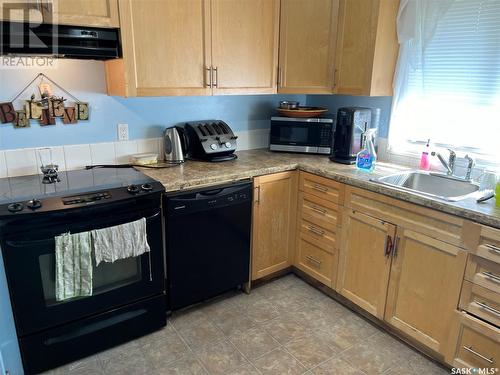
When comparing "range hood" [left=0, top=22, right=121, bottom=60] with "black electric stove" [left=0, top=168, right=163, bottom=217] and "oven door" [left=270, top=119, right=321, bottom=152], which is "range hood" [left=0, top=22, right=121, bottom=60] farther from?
"oven door" [left=270, top=119, right=321, bottom=152]

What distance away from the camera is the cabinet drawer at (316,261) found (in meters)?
2.51

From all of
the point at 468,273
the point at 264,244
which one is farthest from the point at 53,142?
the point at 468,273

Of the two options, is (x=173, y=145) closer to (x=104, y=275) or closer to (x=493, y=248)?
(x=104, y=275)

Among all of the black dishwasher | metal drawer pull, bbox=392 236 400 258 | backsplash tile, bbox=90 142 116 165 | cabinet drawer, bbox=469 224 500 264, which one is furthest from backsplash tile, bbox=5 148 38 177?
cabinet drawer, bbox=469 224 500 264

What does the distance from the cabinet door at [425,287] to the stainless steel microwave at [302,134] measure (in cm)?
100

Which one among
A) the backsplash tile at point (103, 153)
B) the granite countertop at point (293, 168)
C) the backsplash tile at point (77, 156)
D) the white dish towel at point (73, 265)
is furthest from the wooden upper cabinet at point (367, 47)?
the white dish towel at point (73, 265)

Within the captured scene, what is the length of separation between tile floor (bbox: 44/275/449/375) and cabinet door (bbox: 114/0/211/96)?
1459mm

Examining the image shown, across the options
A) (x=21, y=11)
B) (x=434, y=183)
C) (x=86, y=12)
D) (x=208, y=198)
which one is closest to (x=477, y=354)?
(x=434, y=183)

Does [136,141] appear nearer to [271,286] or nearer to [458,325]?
[271,286]

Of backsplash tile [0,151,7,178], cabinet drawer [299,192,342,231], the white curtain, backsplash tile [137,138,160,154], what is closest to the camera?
backsplash tile [0,151,7,178]

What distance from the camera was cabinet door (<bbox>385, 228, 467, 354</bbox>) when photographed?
1812 mm

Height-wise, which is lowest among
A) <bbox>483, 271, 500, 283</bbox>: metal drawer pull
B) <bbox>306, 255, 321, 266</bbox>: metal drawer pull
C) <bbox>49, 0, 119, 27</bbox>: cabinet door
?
<bbox>306, 255, 321, 266</bbox>: metal drawer pull

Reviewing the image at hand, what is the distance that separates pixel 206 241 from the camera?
7.42ft

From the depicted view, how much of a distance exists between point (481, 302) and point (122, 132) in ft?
7.42
